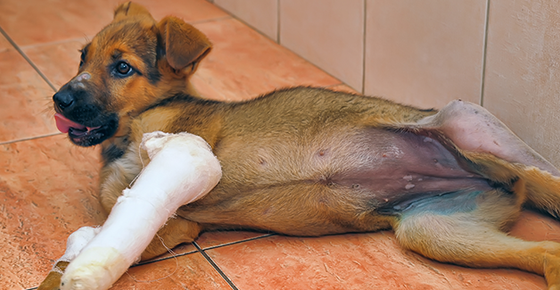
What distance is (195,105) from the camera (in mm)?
2586

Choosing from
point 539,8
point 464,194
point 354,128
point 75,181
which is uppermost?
point 539,8

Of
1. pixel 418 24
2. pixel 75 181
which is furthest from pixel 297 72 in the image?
pixel 75 181

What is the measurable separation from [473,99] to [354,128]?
0.75m

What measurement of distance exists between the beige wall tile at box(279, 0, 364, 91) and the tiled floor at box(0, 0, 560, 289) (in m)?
0.08

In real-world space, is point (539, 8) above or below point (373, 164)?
above

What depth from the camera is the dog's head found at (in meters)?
2.49

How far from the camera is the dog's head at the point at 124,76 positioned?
8.17ft

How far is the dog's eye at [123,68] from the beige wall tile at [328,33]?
1.43 metres

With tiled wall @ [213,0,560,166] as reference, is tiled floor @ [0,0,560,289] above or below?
below

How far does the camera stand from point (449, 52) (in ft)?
9.98

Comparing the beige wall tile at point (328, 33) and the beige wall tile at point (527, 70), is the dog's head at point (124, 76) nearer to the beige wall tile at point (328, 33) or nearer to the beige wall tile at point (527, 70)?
the beige wall tile at point (527, 70)

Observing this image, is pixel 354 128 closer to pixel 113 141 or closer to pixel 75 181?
pixel 113 141

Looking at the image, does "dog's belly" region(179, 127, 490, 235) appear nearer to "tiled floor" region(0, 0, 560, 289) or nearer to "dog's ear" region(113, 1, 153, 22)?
"tiled floor" region(0, 0, 560, 289)

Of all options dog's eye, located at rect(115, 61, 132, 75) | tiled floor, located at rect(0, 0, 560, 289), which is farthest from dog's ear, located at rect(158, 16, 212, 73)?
tiled floor, located at rect(0, 0, 560, 289)
